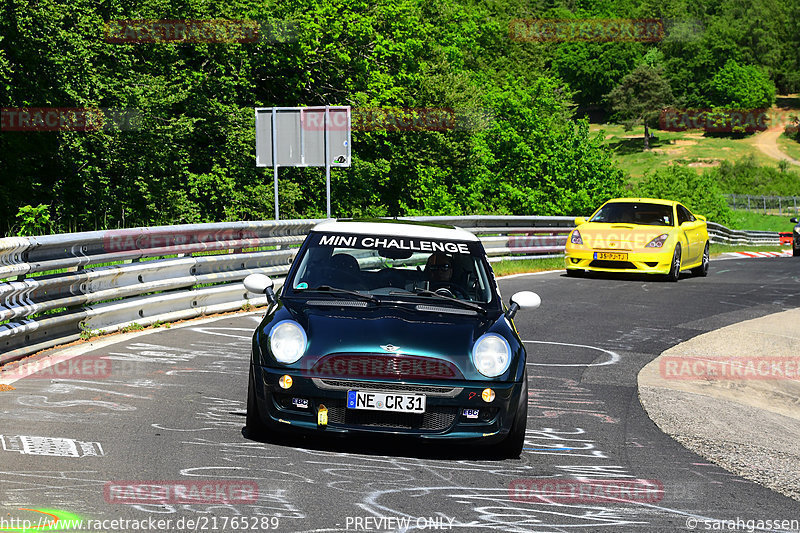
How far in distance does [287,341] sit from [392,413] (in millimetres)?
744

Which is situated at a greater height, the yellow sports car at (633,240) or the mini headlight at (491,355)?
the mini headlight at (491,355)

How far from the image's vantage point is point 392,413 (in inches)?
236

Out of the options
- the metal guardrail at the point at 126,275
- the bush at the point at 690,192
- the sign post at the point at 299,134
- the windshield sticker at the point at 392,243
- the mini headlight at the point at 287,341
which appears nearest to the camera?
the mini headlight at the point at 287,341

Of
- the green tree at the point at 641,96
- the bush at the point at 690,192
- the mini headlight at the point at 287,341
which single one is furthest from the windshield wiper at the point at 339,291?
the green tree at the point at 641,96

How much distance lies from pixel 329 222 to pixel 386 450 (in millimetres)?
2172

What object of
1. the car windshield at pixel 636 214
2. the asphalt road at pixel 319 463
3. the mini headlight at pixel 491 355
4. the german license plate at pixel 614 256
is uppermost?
the mini headlight at pixel 491 355

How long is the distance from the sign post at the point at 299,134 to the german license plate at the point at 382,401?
14.1 metres

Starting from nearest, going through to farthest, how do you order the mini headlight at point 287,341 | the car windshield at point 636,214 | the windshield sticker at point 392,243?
the mini headlight at point 287,341
the windshield sticker at point 392,243
the car windshield at point 636,214

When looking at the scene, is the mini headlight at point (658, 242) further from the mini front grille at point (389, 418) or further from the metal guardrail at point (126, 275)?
the mini front grille at point (389, 418)

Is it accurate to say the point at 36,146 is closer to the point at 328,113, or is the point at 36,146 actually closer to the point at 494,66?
the point at 328,113

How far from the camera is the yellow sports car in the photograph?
1933 cm

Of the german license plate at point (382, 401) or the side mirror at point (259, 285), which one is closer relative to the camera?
the german license plate at point (382, 401)

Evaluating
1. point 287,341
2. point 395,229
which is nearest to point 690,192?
point 395,229

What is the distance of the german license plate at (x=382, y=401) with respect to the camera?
596 centimetres
